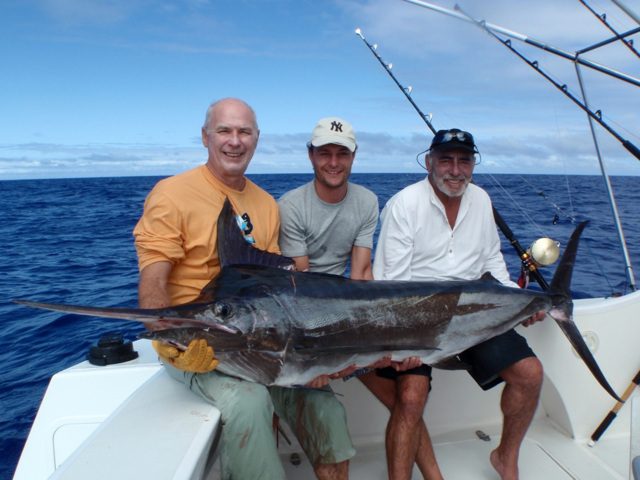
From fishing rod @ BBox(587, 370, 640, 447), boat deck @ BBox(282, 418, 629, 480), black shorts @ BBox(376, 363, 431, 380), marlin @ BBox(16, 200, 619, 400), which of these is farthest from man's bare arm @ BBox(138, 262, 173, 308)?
fishing rod @ BBox(587, 370, 640, 447)

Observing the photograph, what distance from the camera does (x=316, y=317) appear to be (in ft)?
5.73

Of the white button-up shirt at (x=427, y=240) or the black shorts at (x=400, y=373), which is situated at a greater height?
the white button-up shirt at (x=427, y=240)

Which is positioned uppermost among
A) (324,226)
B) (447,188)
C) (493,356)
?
(447,188)

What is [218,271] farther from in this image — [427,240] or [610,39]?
[610,39]

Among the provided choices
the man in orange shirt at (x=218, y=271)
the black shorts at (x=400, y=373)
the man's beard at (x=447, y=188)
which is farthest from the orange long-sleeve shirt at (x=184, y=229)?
the man's beard at (x=447, y=188)

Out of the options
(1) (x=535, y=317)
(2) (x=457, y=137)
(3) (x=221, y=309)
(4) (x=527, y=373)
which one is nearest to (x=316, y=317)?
(3) (x=221, y=309)

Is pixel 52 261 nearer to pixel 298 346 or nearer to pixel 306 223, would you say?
pixel 306 223

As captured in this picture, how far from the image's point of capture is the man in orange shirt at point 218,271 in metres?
1.61

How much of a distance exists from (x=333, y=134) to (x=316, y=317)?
1102mm

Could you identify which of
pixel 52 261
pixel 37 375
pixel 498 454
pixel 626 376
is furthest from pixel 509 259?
pixel 52 261

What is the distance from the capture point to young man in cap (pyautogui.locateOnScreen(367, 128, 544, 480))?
2148 millimetres

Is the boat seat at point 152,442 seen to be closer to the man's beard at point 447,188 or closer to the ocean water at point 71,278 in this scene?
the man's beard at point 447,188

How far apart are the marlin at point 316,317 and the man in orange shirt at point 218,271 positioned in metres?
0.08

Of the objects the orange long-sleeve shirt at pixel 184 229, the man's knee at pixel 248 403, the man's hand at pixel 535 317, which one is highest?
the orange long-sleeve shirt at pixel 184 229
